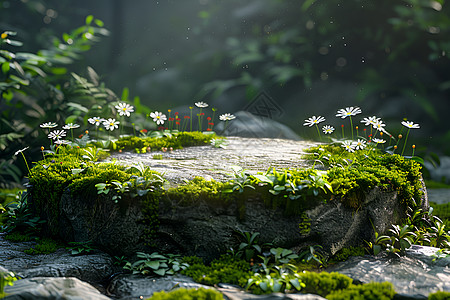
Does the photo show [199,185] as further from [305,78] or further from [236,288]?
[305,78]

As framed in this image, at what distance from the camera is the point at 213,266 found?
107 inches

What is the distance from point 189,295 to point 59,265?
3.60 feet

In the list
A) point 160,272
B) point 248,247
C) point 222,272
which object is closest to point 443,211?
point 248,247

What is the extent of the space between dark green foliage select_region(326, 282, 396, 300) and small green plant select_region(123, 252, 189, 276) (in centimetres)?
105

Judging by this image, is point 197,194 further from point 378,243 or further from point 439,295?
point 439,295

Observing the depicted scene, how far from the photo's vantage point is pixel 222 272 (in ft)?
8.66

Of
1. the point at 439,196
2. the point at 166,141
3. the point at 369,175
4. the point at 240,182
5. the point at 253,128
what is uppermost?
the point at 253,128

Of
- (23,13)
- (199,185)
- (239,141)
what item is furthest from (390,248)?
(23,13)

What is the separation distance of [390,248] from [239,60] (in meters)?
7.21

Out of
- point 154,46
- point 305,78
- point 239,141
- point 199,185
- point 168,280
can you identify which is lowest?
point 168,280

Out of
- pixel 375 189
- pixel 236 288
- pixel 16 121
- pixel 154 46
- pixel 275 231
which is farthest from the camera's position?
pixel 154 46

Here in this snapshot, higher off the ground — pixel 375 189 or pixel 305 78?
pixel 305 78

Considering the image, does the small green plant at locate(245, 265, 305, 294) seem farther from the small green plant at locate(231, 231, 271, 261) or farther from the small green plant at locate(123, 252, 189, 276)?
the small green plant at locate(123, 252, 189, 276)

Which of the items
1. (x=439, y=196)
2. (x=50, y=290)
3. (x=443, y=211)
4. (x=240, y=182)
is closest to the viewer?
(x=50, y=290)
